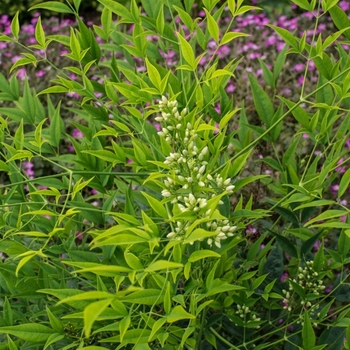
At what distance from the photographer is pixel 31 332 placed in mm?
937

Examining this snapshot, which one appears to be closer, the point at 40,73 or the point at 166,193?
the point at 166,193

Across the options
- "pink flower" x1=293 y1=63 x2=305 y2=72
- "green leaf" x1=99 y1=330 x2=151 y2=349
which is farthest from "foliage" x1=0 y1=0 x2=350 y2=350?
"pink flower" x1=293 y1=63 x2=305 y2=72

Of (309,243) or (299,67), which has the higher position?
(309,243)

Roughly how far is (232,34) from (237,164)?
0.73 feet

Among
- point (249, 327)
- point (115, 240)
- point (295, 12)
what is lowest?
point (295, 12)

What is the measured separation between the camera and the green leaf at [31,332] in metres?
0.92

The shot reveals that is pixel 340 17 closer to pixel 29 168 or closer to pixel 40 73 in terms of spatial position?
pixel 29 168

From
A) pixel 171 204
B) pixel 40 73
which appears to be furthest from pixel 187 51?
pixel 40 73

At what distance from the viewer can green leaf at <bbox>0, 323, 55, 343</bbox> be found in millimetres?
922

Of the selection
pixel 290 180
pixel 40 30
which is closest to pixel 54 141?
pixel 40 30

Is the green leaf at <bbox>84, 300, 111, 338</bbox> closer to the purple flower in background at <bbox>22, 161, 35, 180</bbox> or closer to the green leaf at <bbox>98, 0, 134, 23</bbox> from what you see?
the green leaf at <bbox>98, 0, 134, 23</bbox>

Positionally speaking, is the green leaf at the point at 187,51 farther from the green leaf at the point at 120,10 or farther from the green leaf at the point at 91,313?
the green leaf at the point at 91,313

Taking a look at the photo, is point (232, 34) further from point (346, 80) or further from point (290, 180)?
point (290, 180)

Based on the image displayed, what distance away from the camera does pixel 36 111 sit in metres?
1.35
